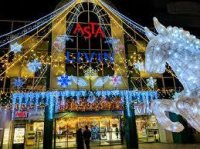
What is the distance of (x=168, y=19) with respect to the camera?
50.7ft

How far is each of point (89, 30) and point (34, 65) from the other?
4.75 metres

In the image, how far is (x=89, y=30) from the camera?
17.4 meters

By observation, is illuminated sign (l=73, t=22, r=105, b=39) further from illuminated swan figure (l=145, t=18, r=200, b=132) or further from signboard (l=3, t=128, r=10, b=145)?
illuminated swan figure (l=145, t=18, r=200, b=132)

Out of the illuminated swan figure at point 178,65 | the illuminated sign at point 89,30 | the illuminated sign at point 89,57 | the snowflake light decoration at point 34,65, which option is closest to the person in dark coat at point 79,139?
the illuminated sign at point 89,57

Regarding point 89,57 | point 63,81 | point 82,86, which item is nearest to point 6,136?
point 63,81

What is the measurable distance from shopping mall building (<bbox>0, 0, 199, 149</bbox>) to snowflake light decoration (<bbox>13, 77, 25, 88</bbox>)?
0.52 ft

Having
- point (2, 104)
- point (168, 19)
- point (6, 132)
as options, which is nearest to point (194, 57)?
point (168, 19)

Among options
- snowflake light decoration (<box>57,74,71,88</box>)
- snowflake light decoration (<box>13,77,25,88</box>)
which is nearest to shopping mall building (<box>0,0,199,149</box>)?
snowflake light decoration (<box>57,74,71,88</box>)

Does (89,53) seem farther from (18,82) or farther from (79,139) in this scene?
(79,139)

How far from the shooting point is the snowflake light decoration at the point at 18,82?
51.3 ft

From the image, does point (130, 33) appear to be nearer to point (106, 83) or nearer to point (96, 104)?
point (106, 83)

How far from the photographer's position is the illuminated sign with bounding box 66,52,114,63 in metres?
16.5

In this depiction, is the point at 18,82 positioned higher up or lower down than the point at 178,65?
higher up

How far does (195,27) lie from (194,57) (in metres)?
13.8
